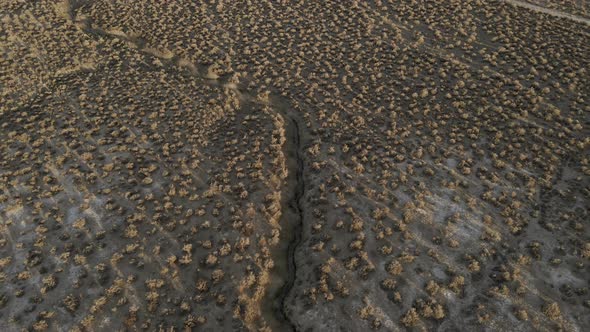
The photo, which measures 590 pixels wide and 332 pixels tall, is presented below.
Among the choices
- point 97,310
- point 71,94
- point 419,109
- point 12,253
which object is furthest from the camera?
point 71,94

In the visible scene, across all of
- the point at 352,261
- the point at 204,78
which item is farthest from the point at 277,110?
the point at 352,261

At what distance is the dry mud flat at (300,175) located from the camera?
77.3 ft

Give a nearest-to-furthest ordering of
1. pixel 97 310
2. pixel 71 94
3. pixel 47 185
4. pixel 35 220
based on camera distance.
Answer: pixel 97 310, pixel 35 220, pixel 47 185, pixel 71 94

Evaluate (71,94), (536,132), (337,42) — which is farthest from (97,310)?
(337,42)

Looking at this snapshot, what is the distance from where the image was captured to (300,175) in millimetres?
32469

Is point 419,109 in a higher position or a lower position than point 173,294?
higher

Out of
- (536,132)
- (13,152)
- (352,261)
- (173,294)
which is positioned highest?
(536,132)

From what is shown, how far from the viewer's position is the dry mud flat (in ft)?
77.3

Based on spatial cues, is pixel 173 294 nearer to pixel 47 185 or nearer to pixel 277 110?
pixel 47 185

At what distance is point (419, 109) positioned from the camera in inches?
1495

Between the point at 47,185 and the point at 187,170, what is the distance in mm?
10741

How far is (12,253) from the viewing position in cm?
2700

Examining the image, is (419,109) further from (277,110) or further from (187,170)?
(187,170)

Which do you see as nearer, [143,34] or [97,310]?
[97,310]
